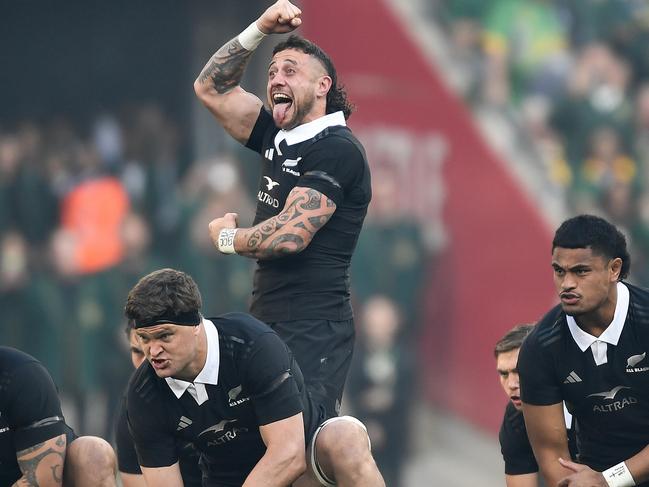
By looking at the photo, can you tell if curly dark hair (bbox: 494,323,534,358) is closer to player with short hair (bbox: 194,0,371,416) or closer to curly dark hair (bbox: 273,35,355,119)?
player with short hair (bbox: 194,0,371,416)

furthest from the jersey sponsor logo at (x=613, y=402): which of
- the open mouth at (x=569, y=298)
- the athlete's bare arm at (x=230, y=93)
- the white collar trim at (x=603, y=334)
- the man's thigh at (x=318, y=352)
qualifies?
the athlete's bare arm at (x=230, y=93)

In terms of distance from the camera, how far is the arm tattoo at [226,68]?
21.1 ft

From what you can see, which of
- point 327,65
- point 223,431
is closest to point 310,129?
point 327,65

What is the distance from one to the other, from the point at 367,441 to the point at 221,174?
7.74 metres

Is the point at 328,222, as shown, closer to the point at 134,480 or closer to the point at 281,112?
the point at 281,112

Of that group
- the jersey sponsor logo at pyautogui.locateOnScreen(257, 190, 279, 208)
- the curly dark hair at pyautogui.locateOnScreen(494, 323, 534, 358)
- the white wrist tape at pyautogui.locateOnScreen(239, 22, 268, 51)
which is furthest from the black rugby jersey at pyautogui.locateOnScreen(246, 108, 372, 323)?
the curly dark hair at pyautogui.locateOnScreen(494, 323, 534, 358)

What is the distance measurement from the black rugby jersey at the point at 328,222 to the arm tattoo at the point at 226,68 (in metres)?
0.49

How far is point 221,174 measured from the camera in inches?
521

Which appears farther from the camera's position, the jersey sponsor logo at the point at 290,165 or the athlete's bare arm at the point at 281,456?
the jersey sponsor logo at the point at 290,165

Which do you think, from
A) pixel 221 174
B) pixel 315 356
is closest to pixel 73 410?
pixel 221 174

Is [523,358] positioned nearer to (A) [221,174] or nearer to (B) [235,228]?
(B) [235,228]

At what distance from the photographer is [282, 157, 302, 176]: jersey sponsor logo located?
6008 millimetres

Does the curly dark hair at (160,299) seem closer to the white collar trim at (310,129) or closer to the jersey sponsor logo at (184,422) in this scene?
the jersey sponsor logo at (184,422)

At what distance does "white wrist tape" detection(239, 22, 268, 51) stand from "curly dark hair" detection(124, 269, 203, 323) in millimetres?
1294
